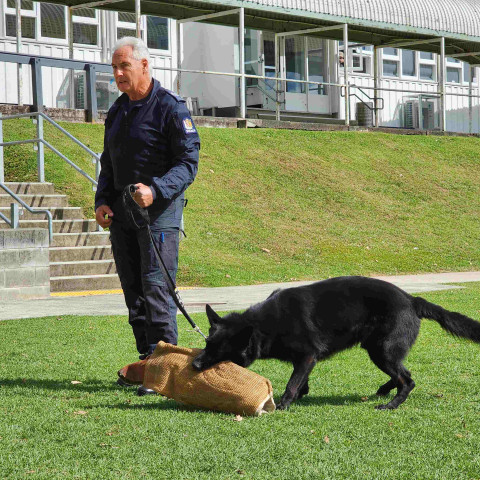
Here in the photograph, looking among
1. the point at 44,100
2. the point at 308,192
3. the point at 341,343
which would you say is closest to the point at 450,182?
the point at 308,192

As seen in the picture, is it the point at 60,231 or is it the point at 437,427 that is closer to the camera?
the point at 437,427

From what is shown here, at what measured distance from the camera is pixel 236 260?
13.8m

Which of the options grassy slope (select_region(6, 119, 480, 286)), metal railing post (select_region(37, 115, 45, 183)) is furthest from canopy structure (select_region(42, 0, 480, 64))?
metal railing post (select_region(37, 115, 45, 183))

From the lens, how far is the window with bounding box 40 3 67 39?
73.2ft

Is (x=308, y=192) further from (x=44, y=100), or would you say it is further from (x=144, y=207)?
(x=144, y=207)

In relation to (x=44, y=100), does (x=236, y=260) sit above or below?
below

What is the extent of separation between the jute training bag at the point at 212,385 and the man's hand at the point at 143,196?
2.84ft

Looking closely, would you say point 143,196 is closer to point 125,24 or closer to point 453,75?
point 125,24

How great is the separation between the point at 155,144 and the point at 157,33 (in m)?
20.5

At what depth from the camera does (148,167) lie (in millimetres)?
5156

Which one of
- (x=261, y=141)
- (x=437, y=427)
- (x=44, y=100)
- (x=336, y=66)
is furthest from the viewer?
(x=336, y=66)

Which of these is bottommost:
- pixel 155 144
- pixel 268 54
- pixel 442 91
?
pixel 155 144

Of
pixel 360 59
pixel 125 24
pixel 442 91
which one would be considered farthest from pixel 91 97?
pixel 360 59

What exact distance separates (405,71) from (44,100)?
60.5ft
